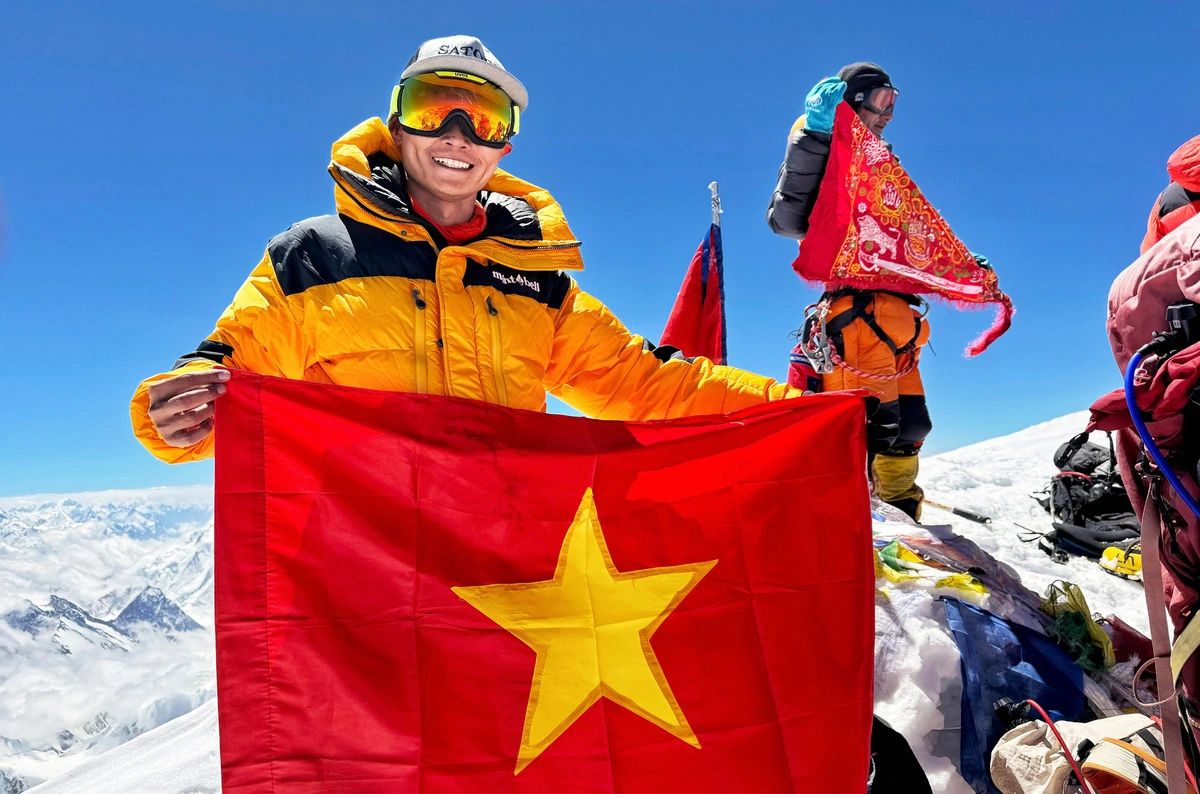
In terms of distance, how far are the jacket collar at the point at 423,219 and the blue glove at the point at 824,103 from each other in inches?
121

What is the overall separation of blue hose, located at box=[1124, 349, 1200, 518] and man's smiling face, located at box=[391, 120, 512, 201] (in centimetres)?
214

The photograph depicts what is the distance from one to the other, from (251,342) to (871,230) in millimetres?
4373

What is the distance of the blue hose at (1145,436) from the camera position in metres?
2.03

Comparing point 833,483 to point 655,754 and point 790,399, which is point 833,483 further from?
point 655,754

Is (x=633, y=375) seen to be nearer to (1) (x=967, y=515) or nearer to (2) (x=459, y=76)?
(2) (x=459, y=76)

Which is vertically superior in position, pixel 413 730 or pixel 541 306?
pixel 541 306

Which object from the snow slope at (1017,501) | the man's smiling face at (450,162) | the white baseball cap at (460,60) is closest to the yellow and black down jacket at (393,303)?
the man's smiling face at (450,162)

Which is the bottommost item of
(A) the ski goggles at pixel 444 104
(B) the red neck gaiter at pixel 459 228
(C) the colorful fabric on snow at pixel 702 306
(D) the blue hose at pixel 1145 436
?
(D) the blue hose at pixel 1145 436

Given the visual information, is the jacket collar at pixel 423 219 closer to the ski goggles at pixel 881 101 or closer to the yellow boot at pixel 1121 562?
the ski goggles at pixel 881 101

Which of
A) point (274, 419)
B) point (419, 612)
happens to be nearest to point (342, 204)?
point (274, 419)

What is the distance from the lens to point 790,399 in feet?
9.40

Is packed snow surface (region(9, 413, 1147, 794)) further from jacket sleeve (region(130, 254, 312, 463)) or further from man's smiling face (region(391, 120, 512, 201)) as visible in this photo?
man's smiling face (region(391, 120, 512, 201))

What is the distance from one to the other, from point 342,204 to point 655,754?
82.9 inches

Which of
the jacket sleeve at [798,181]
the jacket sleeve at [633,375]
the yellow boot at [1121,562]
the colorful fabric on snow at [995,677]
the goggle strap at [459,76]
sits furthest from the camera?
the yellow boot at [1121,562]
